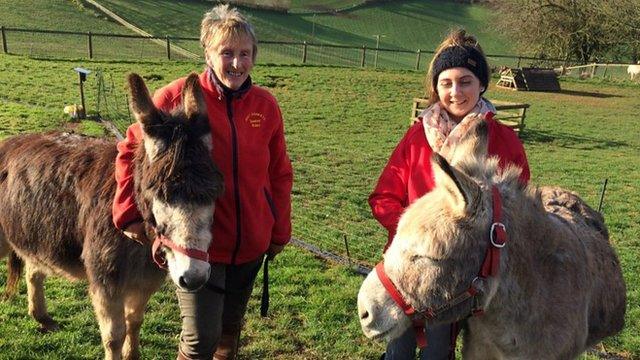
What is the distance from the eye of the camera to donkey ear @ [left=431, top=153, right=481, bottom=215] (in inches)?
75.7

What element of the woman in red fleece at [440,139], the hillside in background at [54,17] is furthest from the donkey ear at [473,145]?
the hillside in background at [54,17]

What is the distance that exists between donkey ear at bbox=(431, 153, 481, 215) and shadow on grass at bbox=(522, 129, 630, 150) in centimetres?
1376

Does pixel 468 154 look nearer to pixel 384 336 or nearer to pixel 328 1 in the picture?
pixel 384 336

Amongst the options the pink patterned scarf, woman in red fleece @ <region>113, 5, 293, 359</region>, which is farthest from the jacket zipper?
the pink patterned scarf

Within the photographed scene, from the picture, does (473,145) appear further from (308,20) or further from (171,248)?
(308,20)

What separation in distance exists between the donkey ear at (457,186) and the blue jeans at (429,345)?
1.02 meters

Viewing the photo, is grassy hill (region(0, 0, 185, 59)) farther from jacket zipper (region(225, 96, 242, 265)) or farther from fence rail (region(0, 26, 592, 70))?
jacket zipper (region(225, 96, 242, 265))

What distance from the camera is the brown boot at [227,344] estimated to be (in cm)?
323

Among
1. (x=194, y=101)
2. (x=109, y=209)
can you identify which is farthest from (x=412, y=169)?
(x=109, y=209)

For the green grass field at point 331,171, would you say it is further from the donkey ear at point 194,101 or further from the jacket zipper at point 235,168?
the donkey ear at point 194,101

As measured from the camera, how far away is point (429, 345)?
284 centimetres

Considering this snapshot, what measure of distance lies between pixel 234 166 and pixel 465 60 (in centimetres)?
135

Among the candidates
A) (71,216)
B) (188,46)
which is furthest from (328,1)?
(71,216)

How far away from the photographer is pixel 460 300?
2.14m
